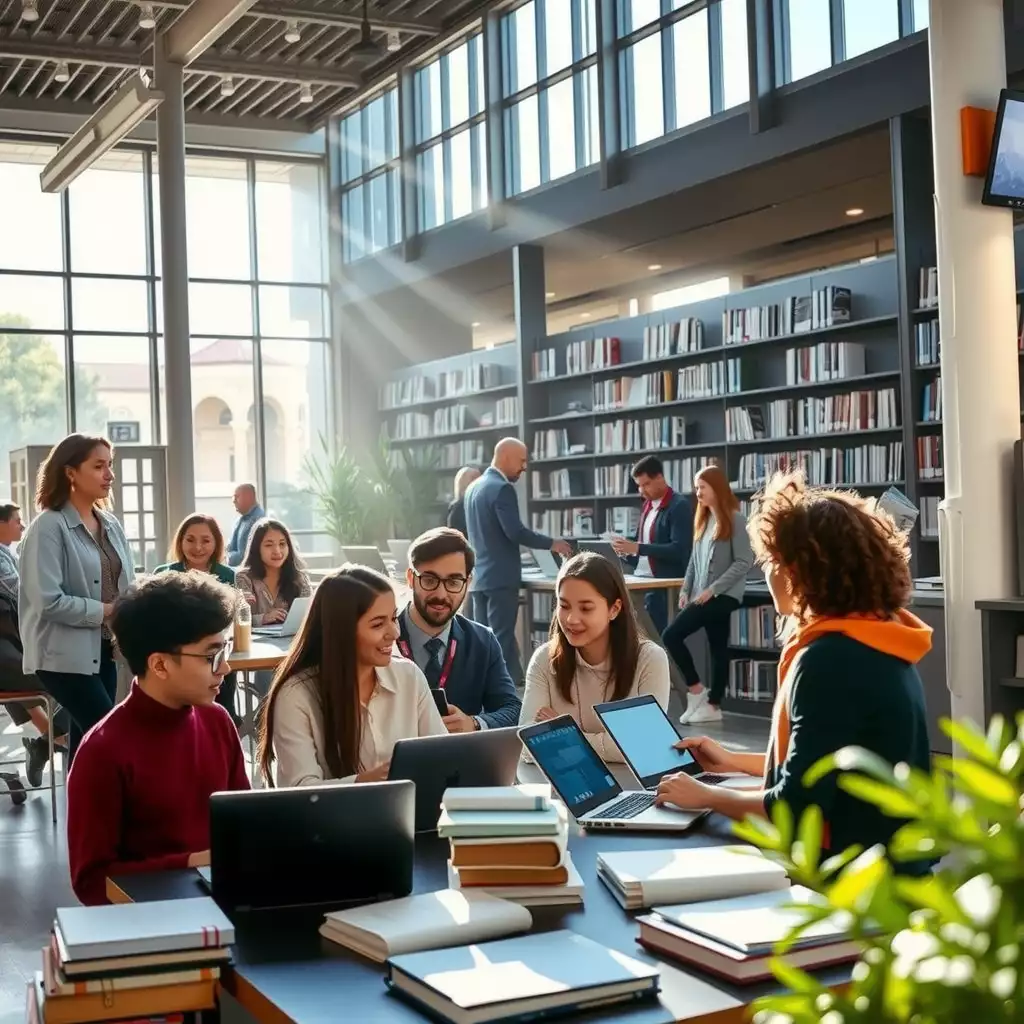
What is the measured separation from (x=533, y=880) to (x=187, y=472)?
28.4ft

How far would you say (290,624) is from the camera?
20.1 ft

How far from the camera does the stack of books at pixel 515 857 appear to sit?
204 cm

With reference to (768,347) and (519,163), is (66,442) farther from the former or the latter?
(519,163)

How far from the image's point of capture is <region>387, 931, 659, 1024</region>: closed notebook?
156 cm

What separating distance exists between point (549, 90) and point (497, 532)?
17.0 ft

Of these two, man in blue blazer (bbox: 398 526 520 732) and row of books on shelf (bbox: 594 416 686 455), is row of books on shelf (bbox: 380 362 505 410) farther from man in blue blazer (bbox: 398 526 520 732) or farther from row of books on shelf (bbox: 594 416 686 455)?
man in blue blazer (bbox: 398 526 520 732)

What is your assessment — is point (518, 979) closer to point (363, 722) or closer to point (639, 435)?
point (363, 722)

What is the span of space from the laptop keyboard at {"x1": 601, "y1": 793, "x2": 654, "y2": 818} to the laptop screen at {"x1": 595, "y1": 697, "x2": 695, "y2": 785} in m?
0.07

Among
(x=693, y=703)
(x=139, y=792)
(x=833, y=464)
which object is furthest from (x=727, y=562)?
(x=139, y=792)

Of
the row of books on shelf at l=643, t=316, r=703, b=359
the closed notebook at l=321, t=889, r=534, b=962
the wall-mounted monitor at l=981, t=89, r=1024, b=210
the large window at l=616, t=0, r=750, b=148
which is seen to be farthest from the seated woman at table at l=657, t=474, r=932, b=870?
the large window at l=616, t=0, r=750, b=148

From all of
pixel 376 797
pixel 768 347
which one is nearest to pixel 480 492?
pixel 768 347

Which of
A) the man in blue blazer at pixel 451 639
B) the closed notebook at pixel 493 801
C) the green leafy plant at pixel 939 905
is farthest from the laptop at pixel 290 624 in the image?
the green leafy plant at pixel 939 905

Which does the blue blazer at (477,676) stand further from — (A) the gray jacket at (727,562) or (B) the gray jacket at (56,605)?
(A) the gray jacket at (727,562)

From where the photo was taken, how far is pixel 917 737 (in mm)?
2283
